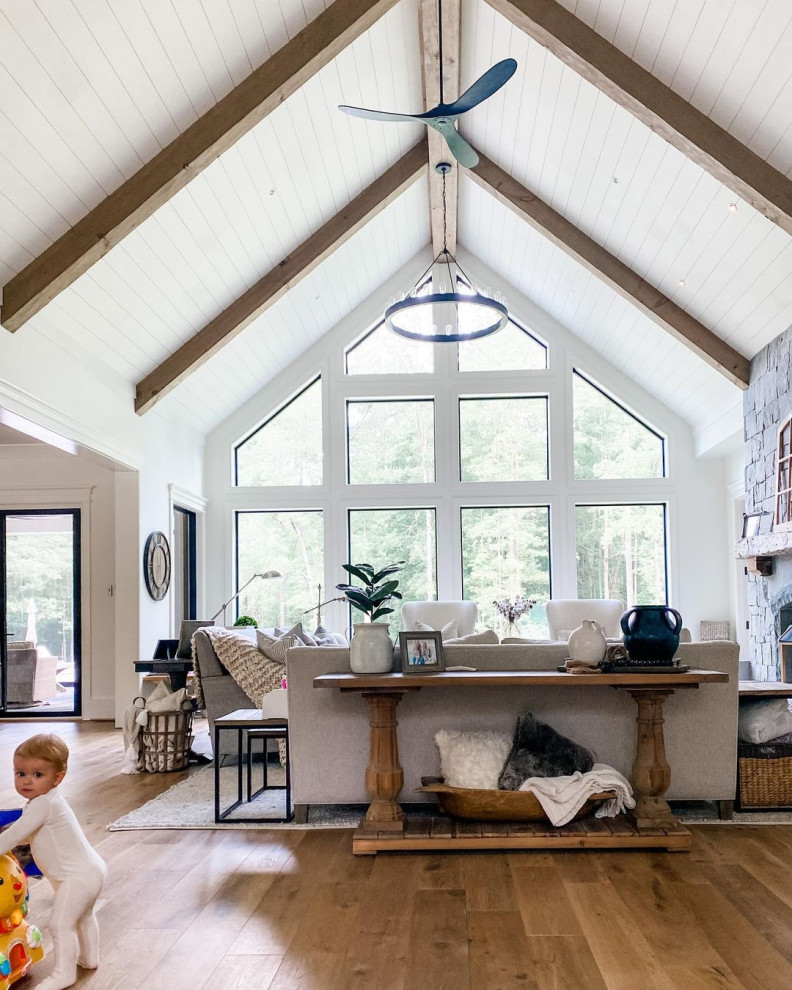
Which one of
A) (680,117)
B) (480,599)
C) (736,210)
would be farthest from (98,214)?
(480,599)

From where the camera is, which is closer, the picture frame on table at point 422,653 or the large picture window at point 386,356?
the picture frame on table at point 422,653

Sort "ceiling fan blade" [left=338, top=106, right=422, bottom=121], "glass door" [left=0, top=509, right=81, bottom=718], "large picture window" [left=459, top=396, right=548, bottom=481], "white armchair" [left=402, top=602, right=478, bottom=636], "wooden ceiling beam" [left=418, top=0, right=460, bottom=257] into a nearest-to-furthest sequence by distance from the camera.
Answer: "ceiling fan blade" [left=338, top=106, right=422, bottom=121]
"wooden ceiling beam" [left=418, top=0, right=460, bottom=257]
"glass door" [left=0, top=509, right=81, bottom=718]
"white armchair" [left=402, top=602, right=478, bottom=636]
"large picture window" [left=459, top=396, right=548, bottom=481]

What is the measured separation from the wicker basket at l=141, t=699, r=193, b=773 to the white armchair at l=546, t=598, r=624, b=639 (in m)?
4.16

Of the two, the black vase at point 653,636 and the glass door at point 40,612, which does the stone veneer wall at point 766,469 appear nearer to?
the black vase at point 653,636

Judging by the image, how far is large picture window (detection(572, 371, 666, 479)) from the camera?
997 cm

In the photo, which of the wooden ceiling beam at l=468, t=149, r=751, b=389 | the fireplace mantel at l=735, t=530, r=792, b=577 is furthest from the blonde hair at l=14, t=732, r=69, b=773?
the wooden ceiling beam at l=468, t=149, r=751, b=389

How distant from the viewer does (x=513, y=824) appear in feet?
12.2

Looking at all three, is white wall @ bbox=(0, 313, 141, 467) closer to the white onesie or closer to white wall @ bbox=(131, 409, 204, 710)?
white wall @ bbox=(131, 409, 204, 710)

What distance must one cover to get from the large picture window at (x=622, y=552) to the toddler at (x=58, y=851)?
783 cm

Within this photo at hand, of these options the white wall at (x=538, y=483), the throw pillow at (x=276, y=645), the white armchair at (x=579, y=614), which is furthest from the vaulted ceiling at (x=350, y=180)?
the throw pillow at (x=276, y=645)

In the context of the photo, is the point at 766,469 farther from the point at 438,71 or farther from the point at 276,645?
the point at 276,645

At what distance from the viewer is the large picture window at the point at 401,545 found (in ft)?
32.6

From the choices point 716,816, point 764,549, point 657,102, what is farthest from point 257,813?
point 764,549

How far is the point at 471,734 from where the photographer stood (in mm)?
3928
